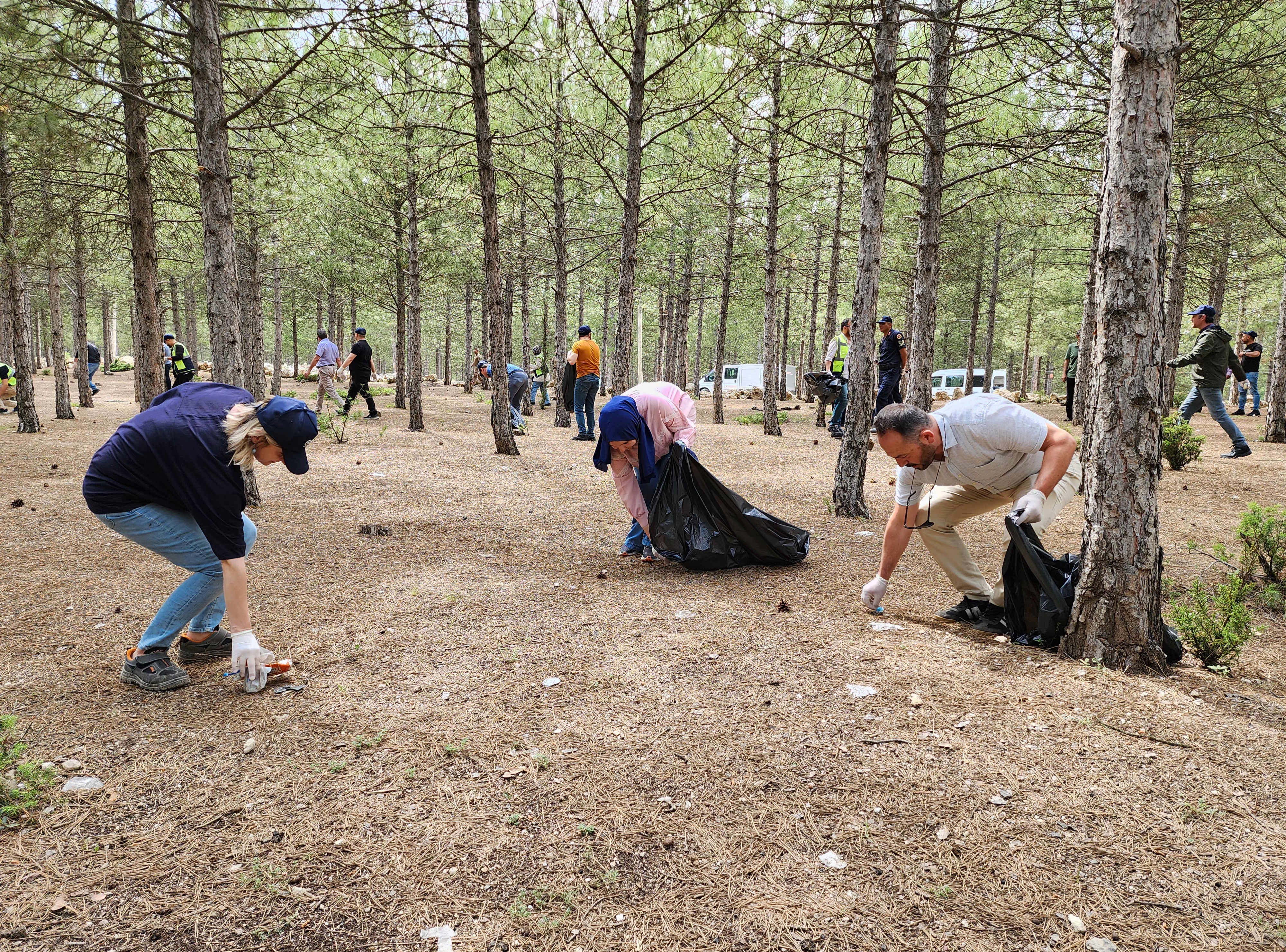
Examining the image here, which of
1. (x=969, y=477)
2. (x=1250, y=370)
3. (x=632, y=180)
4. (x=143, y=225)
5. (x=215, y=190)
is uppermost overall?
(x=632, y=180)

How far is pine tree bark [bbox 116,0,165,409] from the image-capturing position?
24.5 feet

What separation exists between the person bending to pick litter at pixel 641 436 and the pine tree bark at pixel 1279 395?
38.5 feet

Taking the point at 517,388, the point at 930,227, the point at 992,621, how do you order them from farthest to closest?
1. the point at 517,388
2. the point at 930,227
3. the point at 992,621

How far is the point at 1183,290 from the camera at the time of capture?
15453 millimetres

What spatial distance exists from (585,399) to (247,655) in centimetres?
987

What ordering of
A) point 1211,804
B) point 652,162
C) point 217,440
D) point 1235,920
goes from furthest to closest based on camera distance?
point 652,162, point 217,440, point 1211,804, point 1235,920

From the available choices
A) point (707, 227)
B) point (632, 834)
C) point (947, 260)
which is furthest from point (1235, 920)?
point (947, 260)

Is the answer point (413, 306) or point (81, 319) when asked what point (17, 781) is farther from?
point (81, 319)

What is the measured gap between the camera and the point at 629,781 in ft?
8.20

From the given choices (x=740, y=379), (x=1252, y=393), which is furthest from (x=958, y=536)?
(x=740, y=379)

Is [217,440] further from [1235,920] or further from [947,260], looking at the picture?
[947,260]

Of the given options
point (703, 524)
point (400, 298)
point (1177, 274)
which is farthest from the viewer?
point (400, 298)

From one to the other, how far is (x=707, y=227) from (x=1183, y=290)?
10.8 m

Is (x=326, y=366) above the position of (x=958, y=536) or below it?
above
